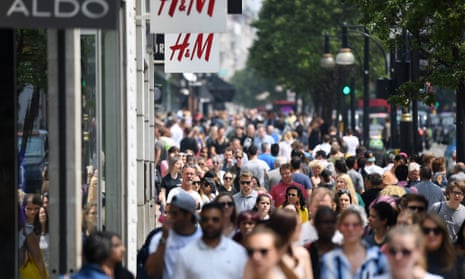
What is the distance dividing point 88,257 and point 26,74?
3.38 meters

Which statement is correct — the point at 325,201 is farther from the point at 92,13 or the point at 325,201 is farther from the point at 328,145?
the point at 328,145

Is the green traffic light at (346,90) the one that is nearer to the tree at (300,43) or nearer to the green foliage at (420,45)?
the tree at (300,43)

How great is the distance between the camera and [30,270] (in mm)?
12484

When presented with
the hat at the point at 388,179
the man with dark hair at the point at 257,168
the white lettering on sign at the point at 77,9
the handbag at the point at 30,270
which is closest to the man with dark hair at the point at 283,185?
the hat at the point at 388,179

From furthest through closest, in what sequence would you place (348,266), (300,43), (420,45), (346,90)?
(300,43) < (346,90) < (420,45) < (348,266)

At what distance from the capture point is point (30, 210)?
41.4 ft

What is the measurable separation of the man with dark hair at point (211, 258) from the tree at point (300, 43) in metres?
56.7

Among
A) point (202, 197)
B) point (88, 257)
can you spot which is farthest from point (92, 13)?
point (202, 197)

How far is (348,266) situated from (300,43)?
2482 inches

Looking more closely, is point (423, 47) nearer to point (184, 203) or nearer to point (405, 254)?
point (184, 203)

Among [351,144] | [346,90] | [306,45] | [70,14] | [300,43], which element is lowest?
[351,144]

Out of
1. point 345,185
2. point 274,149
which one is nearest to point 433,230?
point 345,185

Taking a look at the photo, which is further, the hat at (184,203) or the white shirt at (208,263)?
the hat at (184,203)

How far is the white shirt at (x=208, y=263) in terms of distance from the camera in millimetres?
10047
